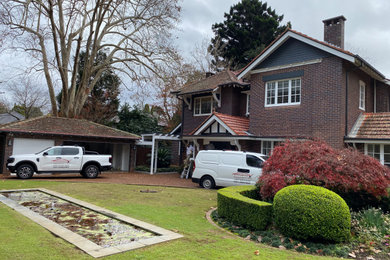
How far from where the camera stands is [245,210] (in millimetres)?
6773

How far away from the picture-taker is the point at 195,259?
4457mm

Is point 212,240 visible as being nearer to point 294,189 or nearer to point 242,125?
point 294,189

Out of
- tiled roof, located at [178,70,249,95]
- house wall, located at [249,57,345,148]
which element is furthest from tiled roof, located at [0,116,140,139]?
house wall, located at [249,57,345,148]

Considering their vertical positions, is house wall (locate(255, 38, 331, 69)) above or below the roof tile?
above

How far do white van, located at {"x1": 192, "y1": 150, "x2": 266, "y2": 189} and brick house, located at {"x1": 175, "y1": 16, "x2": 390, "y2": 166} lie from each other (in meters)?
2.58

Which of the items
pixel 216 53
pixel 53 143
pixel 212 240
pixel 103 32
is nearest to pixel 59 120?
pixel 53 143

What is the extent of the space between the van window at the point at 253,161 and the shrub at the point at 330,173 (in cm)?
391

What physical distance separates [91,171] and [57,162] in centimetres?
198

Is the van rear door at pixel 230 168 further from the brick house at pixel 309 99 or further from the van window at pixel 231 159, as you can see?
the brick house at pixel 309 99

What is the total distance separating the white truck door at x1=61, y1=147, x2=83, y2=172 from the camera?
52.3ft

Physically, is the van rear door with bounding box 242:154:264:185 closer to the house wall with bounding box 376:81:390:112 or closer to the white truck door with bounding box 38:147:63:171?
the house wall with bounding box 376:81:390:112

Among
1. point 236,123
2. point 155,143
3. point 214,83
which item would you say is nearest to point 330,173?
point 236,123

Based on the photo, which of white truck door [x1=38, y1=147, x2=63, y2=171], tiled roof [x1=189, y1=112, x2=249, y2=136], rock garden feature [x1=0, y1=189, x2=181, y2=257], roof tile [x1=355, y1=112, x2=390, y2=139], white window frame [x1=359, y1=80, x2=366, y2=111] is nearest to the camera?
rock garden feature [x1=0, y1=189, x2=181, y2=257]

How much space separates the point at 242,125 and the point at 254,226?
425 inches
